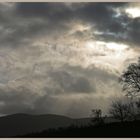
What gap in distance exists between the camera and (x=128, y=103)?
11531 millimetres

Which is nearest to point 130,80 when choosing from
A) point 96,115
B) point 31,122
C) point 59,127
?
point 96,115

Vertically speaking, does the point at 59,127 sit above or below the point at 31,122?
below

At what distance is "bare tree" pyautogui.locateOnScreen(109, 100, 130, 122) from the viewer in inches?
437

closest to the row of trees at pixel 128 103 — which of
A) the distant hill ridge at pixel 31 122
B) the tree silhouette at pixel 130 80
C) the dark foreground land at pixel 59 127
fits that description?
the tree silhouette at pixel 130 80

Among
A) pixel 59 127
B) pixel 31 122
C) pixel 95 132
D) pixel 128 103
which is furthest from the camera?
pixel 128 103

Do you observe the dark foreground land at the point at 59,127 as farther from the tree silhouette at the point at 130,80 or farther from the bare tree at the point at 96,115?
the tree silhouette at the point at 130,80

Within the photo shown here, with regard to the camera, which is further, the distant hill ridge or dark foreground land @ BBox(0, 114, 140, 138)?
the distant hill ridge

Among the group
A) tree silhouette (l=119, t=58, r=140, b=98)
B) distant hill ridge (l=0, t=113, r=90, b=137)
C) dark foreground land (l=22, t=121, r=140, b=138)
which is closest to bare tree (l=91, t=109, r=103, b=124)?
distant hill ridge (l=0, t=113, r=90, b=137)

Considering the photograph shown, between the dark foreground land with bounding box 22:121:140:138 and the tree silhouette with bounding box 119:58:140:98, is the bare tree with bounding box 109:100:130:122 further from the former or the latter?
the dark foreground land with bounding box 22:121:140:138

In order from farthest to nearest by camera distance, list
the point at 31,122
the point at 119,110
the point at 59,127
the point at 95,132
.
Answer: the point at 119,110, the point at 31,122, the point at 59,127, the point at 95,132

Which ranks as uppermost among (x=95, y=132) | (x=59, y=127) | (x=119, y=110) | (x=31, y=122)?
(x=119, y=110)

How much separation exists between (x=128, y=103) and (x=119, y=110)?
0.33 metres

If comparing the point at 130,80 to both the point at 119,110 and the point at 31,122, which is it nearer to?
the point at 119,110

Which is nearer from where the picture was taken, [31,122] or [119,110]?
[31,122]
